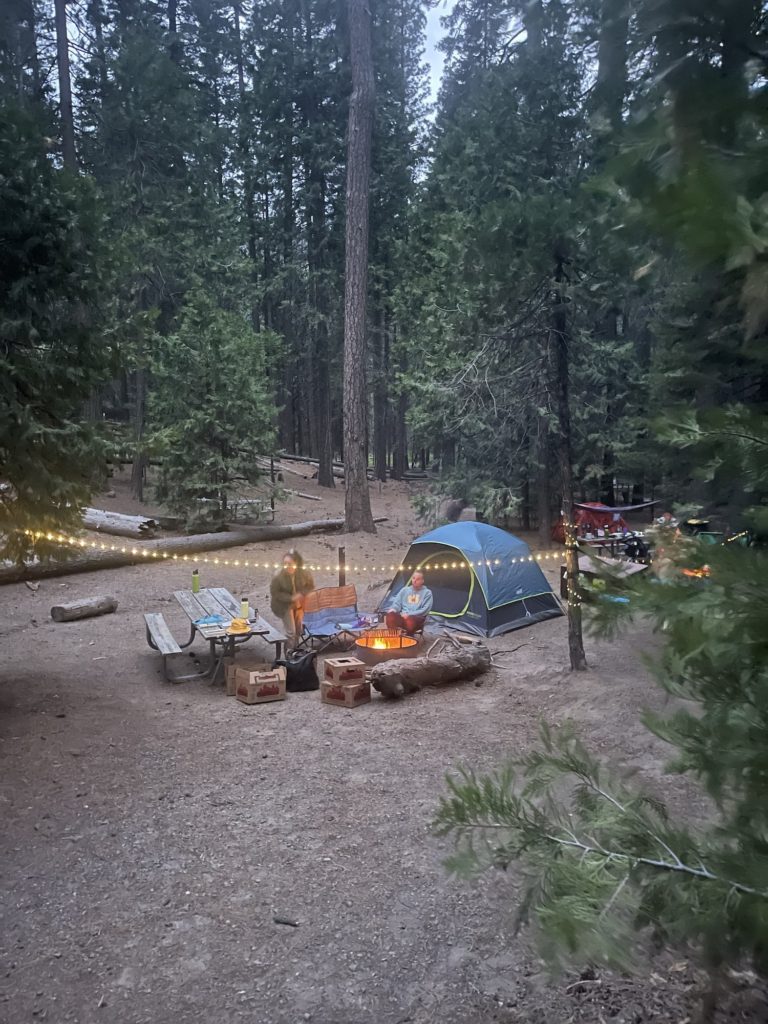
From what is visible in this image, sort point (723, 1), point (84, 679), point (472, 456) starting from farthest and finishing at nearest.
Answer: point (472, 456) → point (84, 679) → point (723, 1)

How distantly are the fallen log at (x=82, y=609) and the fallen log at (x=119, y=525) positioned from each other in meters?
4.21

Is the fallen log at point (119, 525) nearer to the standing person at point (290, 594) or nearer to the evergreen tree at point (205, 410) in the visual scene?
the evergreen tree at point (205, 410)

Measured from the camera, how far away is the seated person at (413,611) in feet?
30.6

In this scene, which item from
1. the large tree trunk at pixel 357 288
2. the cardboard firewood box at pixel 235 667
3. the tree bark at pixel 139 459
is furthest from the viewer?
the tree bark at pixel 139 459

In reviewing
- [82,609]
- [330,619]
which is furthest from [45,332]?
[82,609]

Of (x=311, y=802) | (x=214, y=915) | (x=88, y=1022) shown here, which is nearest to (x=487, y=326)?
(x=311, y=802)

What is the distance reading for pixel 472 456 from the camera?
57.4 ft

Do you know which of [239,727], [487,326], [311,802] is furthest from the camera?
[487,326]

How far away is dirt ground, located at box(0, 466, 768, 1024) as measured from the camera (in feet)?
10.8

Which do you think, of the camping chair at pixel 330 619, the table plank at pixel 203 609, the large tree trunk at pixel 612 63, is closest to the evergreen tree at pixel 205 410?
the table plank at pixel 203 609

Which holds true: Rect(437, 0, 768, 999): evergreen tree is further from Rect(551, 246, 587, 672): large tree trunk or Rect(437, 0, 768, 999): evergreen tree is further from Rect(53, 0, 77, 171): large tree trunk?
Rect(53, 0, 77, 171): large tree trunk

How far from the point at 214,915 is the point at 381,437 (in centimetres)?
2534

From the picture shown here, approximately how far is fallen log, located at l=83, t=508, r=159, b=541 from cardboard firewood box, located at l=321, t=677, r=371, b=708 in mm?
9237

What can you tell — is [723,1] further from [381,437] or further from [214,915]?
[381,437]
